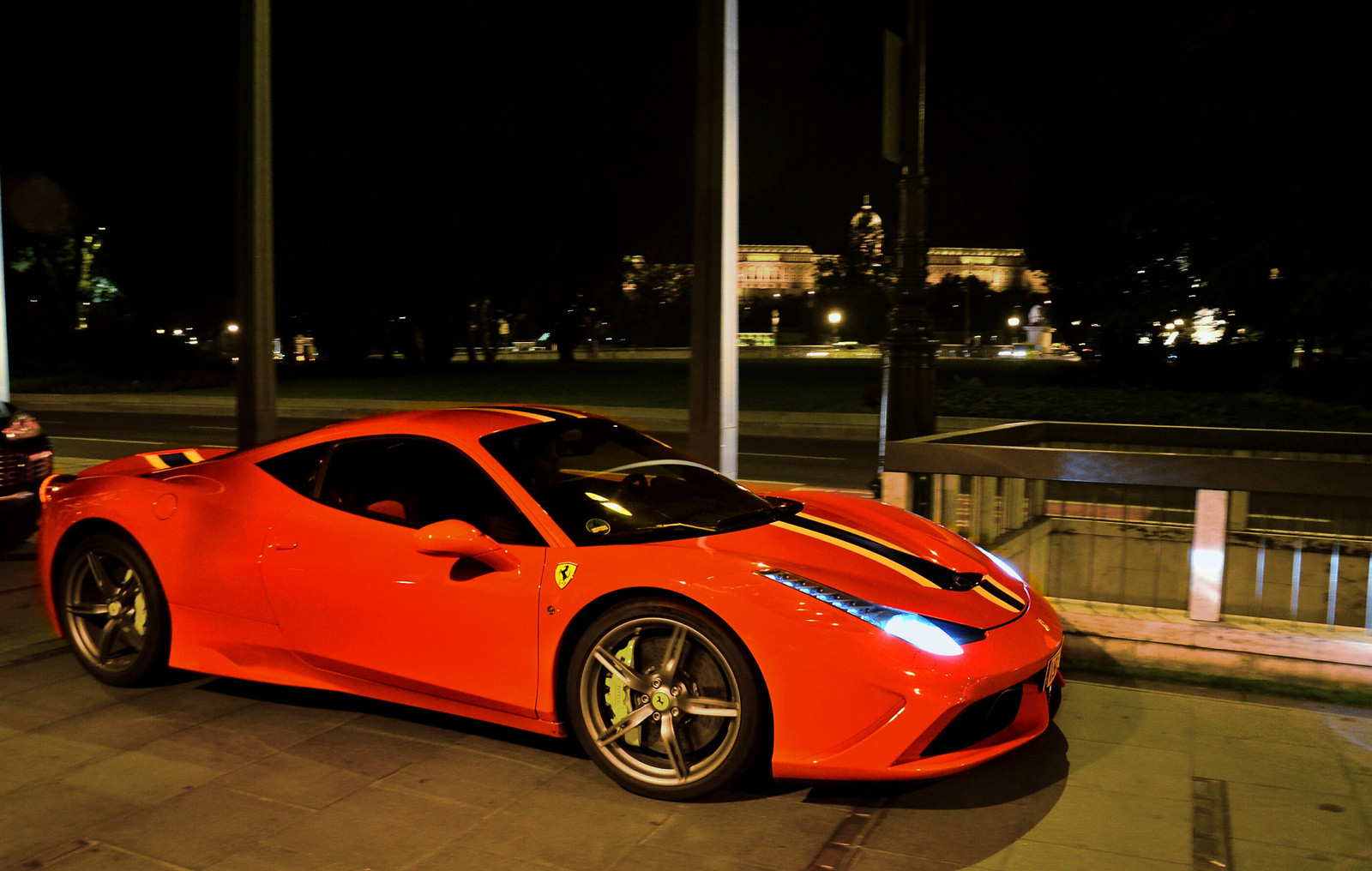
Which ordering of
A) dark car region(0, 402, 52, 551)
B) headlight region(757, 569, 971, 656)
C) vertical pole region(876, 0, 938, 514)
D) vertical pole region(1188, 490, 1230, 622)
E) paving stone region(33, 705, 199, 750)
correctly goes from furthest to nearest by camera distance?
1. vertical pole region(876, 0, 938, 514)
2. dark car region(0, 402, 52, 551)
3. vertical pole region(1188, 490, 1230, 622)
4. paving stone region(33, 705, 199, 750)
5. headlight region(757, 569, 971, 656)

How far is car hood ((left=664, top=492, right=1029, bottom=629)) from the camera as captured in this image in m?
3.70

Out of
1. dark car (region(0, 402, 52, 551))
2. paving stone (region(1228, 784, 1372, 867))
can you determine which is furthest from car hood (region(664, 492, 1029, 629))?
dark car (region(0, 402, 52, 551))

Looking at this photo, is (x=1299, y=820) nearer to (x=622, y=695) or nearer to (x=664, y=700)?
(x=664, y=700)

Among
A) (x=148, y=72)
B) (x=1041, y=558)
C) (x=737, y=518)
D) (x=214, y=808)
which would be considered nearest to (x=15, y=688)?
(x=214, y=808)

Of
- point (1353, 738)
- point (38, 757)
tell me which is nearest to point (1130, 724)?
point (1353, 738)

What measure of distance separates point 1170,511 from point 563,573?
504 cm

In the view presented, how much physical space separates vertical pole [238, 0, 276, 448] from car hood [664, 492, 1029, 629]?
4.90 meters

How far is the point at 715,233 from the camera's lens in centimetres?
636

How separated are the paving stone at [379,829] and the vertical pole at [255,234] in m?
4.67

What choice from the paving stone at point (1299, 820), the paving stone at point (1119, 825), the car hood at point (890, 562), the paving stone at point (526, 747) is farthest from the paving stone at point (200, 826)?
the paving stone at point (1299, 820)

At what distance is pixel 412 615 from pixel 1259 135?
→ 29559 mm

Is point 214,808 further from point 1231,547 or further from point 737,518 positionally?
point 1231,547

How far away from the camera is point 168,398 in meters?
31.7

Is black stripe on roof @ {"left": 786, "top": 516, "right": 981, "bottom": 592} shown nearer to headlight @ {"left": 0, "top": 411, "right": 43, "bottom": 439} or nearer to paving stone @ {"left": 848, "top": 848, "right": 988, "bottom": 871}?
paving stone @ {"left": 848, "top": 848, "right": 988, "bottom": 871}
